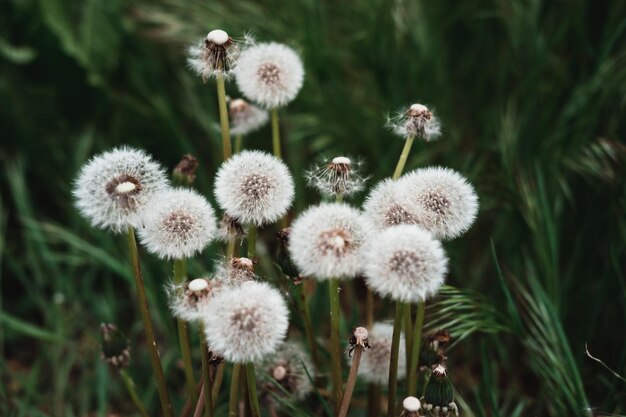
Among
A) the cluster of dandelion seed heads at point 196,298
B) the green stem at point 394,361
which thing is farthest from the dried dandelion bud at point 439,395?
the cluster of dandelion seed heads at point 196,298

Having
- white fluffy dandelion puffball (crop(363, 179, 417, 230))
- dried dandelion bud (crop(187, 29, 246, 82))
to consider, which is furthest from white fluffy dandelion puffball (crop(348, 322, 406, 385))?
dried dandelion bud (crop(187, 29, 246, 82))

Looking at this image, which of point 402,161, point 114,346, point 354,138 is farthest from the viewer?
point 354,138

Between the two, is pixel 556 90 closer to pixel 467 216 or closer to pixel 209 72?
Answer: pixel 467 216

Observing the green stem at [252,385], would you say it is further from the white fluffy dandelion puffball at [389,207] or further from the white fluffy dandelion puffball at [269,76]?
the white fluffy dandelion puffball at [269,76]

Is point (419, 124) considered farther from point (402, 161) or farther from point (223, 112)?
point (223, 112)

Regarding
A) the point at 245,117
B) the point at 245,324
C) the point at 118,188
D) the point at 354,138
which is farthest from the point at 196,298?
the point at 354,138

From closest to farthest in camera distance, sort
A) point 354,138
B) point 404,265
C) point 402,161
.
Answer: point 404,265 → point 402,161 → point 354,138

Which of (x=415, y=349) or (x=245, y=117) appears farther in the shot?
(x=245, y=117)

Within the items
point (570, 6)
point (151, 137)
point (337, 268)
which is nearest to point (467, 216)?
point (337, 268)
